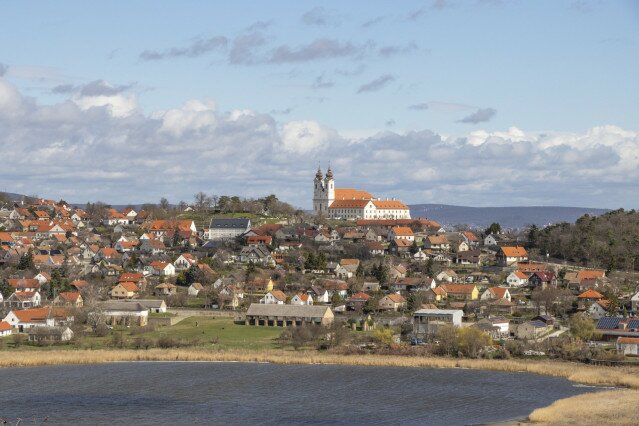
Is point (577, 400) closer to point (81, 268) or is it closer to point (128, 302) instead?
point (128, 302)

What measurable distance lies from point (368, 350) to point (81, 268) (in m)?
31.6

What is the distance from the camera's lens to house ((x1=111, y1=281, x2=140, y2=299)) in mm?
60375

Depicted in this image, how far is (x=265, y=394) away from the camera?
3525 centimetres

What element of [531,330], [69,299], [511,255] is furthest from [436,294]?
[69,299]

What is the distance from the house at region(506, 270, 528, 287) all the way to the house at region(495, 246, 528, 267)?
7180 millimetres

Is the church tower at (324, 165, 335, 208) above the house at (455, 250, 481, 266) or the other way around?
above

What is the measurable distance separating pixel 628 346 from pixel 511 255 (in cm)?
2874

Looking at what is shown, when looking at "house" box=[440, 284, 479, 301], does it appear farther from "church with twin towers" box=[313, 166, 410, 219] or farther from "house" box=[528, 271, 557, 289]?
"church with twin towers" box=[313, 166, 410, 219]

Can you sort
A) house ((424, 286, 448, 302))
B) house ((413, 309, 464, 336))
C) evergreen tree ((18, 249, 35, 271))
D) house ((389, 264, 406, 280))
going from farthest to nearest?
evergreen tree ((18, 249, 35, 271))
house ((389, 264, 406, 280))
house ((424, 286, 448, 302))
house ((413, 309, 464, 336))

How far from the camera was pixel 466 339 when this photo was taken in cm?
4341

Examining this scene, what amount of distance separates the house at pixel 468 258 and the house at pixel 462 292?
1266cm

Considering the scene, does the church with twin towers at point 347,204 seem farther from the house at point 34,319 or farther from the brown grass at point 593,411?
the brown grass at point 593,411

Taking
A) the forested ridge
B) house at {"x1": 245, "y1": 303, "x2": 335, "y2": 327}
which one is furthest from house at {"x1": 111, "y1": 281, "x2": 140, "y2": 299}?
the forested ridge

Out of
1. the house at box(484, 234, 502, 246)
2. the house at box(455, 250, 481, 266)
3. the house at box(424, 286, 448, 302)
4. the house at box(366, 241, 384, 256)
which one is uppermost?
the house at box(484, 234, 502, 246)
